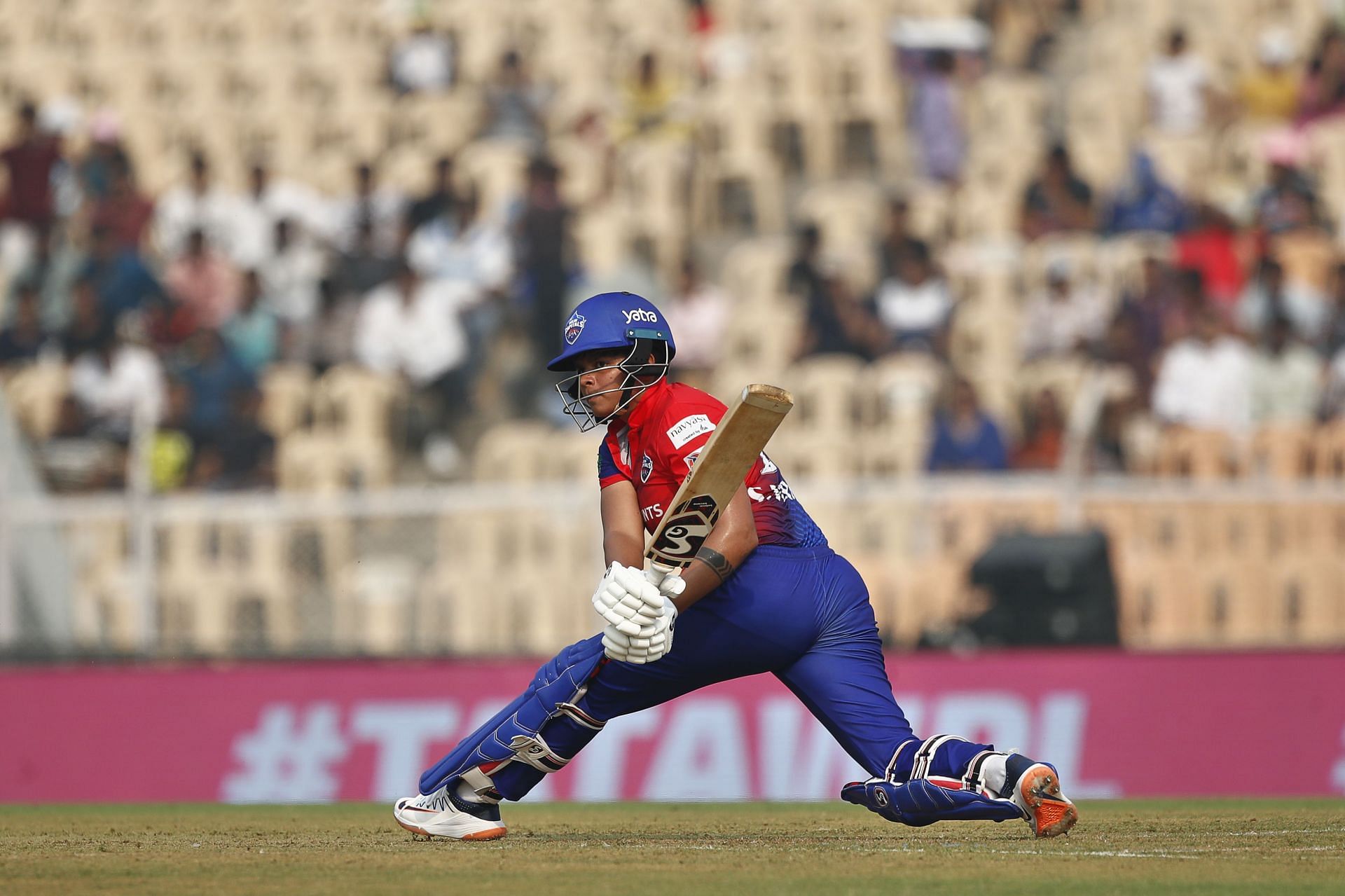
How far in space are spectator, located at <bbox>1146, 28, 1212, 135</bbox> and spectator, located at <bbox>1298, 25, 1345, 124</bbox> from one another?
81 centimetres

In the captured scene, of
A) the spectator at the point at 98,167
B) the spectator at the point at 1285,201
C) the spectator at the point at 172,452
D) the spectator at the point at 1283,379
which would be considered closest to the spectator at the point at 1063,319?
the spectator at the point at 1283,379

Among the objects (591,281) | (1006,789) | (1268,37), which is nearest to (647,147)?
(591,281)

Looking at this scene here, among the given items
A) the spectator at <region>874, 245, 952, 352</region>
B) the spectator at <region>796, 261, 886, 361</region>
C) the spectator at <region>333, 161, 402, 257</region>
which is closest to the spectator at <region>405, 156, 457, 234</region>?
the spectator at <region>333, 161, 402, 257</region>

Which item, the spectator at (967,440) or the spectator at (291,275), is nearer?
the spectator at (967,440)

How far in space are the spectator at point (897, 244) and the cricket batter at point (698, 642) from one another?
8.22 m

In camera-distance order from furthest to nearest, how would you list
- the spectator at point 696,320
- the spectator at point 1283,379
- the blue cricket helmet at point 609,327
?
the spectator at point 696,320
the spectator at point 1283,379
the blue cricket helmet at point 609,327

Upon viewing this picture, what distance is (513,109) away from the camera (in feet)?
58.9

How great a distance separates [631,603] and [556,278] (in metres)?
9.07

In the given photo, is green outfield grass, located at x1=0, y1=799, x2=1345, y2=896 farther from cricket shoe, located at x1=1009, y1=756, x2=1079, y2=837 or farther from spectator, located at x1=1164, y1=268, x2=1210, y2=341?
spectator, located at x1=1164, y1=268, x2=1210, y2=341

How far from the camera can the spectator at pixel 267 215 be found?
17.1m

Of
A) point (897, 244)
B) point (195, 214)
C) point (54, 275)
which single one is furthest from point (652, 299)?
point (54, 275)

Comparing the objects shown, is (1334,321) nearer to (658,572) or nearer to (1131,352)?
(1131,352)

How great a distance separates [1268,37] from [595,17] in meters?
5.94

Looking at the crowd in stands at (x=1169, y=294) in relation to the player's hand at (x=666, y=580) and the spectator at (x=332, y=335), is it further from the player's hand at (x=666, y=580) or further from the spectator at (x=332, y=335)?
the player's hand at (x=666, y=580)
